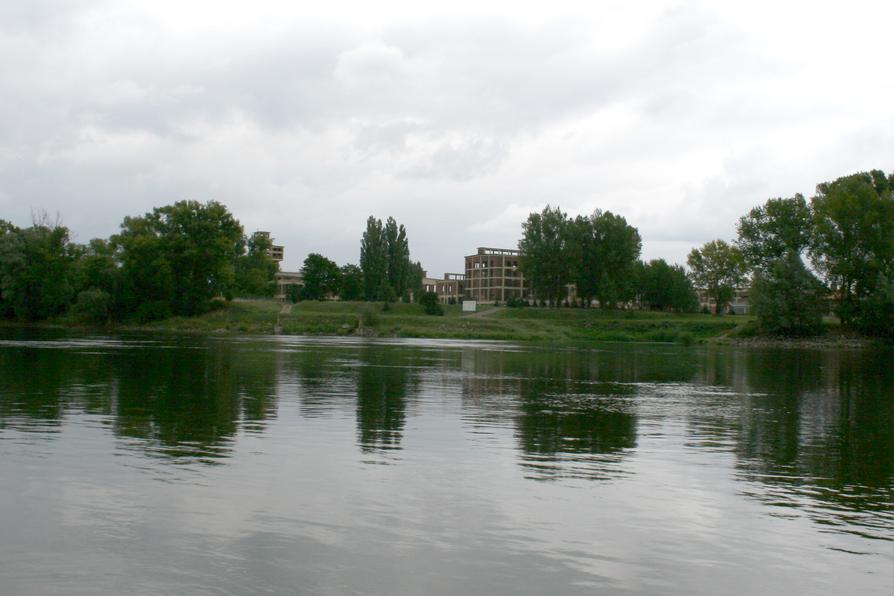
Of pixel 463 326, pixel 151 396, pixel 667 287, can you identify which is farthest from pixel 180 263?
pixel 667 287

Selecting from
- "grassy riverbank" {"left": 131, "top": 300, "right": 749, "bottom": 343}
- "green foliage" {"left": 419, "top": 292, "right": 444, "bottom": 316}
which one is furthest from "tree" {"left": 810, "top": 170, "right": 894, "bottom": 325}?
"green foliage" {"left": 419, "top": 292, "right": 444, "bottom": 316}

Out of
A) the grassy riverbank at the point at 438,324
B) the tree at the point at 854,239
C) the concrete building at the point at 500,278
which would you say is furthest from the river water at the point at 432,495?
the concrete building at the point at 500,278

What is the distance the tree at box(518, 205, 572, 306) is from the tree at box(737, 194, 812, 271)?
29588 mm

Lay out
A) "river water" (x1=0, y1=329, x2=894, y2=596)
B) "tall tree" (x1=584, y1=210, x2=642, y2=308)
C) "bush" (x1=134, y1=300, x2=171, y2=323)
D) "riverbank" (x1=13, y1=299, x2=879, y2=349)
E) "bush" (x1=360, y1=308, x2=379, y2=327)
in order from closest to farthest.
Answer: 1. "river water" (x1=0, y1=329, x2=894, y2=596)
2. "riverbank" (x1=13, y1=299, x2=879, y2=349)
3. "bush" (x1=360, y1=308, x2=379, y2=327)
4. "bush" (x1=134, y1=300, x2=171, y2=323)
5. "tall tree" (x1=584, y1=210, x2=642, y2=308)


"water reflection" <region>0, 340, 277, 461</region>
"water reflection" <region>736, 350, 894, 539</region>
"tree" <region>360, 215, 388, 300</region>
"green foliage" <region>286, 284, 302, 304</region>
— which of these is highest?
"tree" <region>360, 215, 388, 300</region>

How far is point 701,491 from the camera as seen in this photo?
1325cm

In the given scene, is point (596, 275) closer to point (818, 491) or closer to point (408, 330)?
point (408, 330)

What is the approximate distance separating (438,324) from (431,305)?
1387 centimetres

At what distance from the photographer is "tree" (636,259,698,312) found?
143 metres

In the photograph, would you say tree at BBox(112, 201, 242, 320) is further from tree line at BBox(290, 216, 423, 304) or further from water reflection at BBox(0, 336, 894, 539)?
water reflection at BBox(0, 336, 894, 539)

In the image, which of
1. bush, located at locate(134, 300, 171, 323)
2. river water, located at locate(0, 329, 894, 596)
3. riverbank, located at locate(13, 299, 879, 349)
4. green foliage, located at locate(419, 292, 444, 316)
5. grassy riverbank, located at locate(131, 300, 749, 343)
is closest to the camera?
river water, located at locate(0, 329, 894, 596)

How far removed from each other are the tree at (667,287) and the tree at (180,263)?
253 feet

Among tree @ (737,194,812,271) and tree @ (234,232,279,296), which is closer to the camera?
tree @ (737,194,812,271)

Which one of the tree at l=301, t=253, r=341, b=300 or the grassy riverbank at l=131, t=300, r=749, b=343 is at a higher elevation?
the tree at l=301, t=253, r=341, b=300
